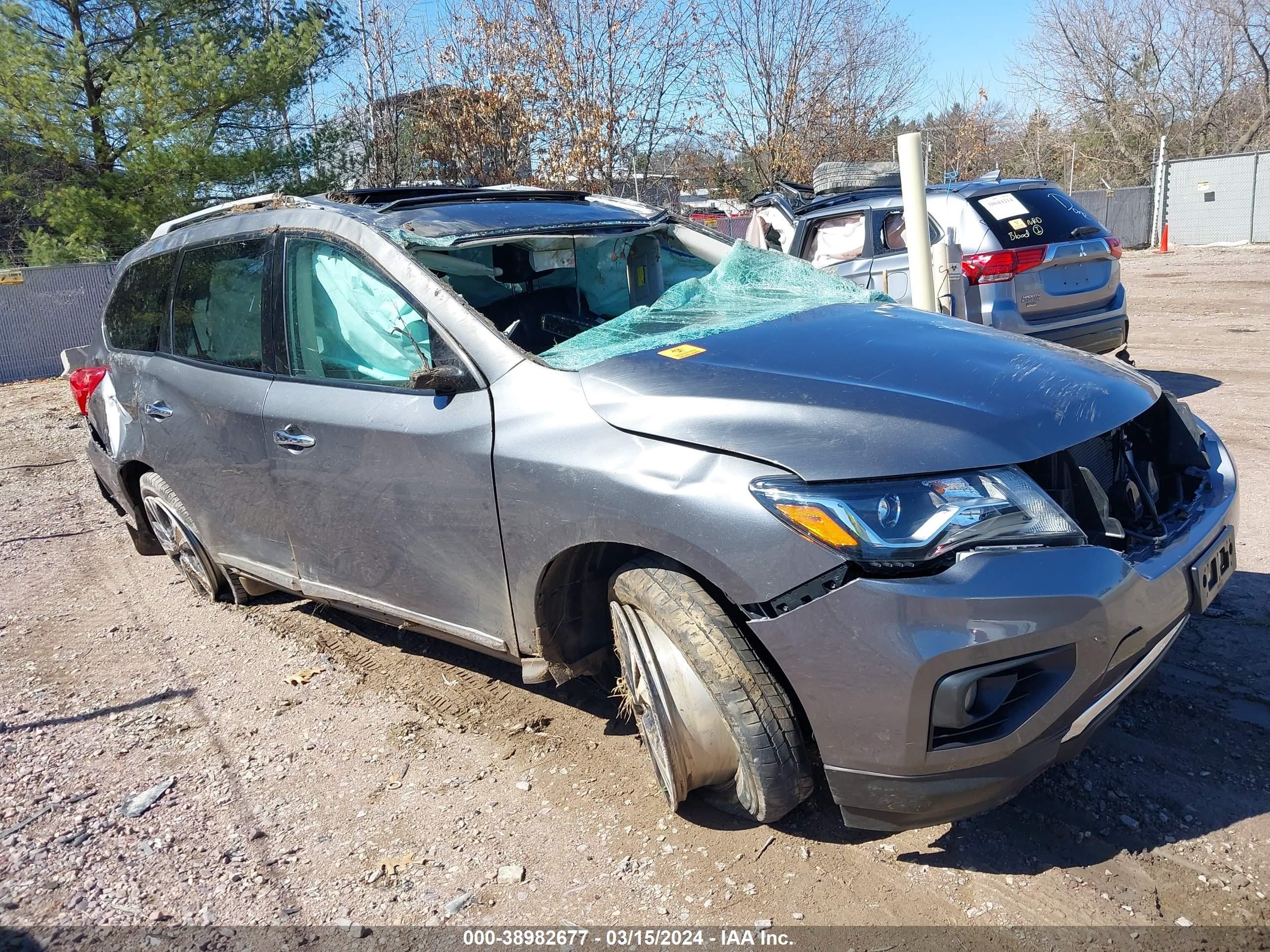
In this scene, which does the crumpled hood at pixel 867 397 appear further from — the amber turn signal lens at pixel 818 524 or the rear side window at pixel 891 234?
the rear side window at pixel 891 234

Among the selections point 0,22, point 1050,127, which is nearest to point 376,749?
point 0,22

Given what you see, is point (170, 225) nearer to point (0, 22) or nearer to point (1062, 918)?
point (1062, 918)

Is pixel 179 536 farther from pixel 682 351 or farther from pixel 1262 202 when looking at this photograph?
pixel 1262 202

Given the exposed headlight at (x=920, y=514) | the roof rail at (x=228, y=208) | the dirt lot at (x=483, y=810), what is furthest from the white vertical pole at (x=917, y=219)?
the roof rail at (x=228, y=208)

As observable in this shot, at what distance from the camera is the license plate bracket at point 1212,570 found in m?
2.59

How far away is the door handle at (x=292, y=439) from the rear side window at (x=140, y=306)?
138cm

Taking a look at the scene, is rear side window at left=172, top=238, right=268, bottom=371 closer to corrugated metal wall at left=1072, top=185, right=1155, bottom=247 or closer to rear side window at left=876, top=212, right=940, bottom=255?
rear side window at left=876, top=212, right=940, bottom=255

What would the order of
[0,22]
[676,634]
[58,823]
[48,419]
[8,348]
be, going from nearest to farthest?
[676,634]
[58,823]
[48,419]
[0,22]
[8,348]

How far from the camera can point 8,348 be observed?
607 inches

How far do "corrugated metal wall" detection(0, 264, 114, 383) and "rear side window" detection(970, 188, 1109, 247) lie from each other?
1389cm

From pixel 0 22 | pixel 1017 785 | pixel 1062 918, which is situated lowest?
pixel 1062 918

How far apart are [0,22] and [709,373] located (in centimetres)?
1547

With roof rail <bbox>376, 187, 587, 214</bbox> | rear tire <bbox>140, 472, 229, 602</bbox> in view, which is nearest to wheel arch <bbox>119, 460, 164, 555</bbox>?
rear tire <bbox>140, 472, 229, 602</bbox>

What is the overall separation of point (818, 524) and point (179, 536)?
366cm
